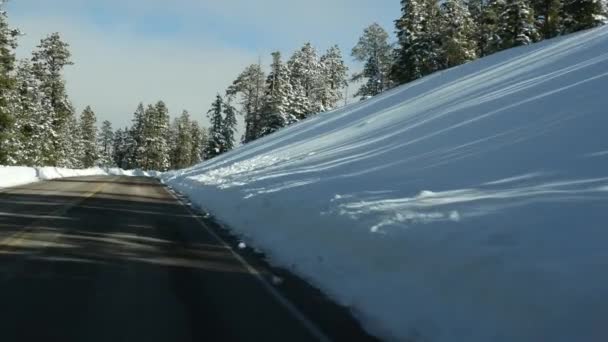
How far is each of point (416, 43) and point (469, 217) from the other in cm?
5114

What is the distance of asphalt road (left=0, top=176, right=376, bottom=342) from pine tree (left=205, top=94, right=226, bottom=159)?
77.3 metres

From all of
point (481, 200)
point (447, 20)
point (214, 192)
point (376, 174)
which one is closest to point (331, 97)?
point (447, 20)

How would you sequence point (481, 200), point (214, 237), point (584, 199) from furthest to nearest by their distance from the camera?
point (214, 237) → point (481, 200) → point (584, 199)

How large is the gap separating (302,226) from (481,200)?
3.91 meters

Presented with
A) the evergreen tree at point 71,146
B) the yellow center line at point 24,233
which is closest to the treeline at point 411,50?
the evergreen tree at point 71,146

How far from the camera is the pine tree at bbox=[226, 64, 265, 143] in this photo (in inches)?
3364

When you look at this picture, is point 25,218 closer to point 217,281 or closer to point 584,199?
point 217,281

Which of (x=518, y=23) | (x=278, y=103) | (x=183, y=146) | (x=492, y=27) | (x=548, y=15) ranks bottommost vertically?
(x=183, y=146)

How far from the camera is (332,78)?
3834 inches

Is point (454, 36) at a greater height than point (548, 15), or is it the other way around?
point (454, 36)

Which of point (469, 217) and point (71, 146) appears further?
point (71, 146)

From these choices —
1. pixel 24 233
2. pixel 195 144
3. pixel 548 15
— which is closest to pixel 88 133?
pixel 195 144

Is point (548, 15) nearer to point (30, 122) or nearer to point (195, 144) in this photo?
point (30, 122)

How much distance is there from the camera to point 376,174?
623 inches
